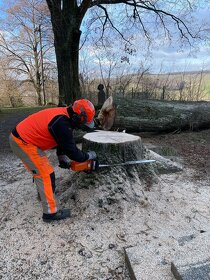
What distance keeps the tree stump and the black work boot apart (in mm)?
203

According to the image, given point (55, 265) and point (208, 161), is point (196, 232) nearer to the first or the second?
point (55, 265)

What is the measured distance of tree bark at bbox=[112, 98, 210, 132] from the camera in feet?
20.0

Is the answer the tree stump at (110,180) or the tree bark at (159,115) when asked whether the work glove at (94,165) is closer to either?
the tree stump at (110,180)

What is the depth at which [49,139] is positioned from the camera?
9.57ft

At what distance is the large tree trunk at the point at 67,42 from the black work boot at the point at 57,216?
6.18 meters

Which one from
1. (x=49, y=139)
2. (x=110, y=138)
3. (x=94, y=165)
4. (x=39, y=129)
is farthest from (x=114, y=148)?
(x=39, y=129)

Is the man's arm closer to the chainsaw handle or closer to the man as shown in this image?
the man

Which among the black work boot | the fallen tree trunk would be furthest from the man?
the fallen tree trunk

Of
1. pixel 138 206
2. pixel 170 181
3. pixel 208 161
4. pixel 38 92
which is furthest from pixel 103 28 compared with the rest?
pixel 38 92

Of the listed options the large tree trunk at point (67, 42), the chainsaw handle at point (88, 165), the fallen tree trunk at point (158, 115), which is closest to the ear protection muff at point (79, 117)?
the chainsaw handle at point (88, 165)

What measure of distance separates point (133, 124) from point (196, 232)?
11.9 feet

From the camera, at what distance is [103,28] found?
1134 centimetres

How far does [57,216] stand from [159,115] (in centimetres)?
416

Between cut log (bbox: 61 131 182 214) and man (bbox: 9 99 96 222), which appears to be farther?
cut log (bbox: 61 131 182 214)
